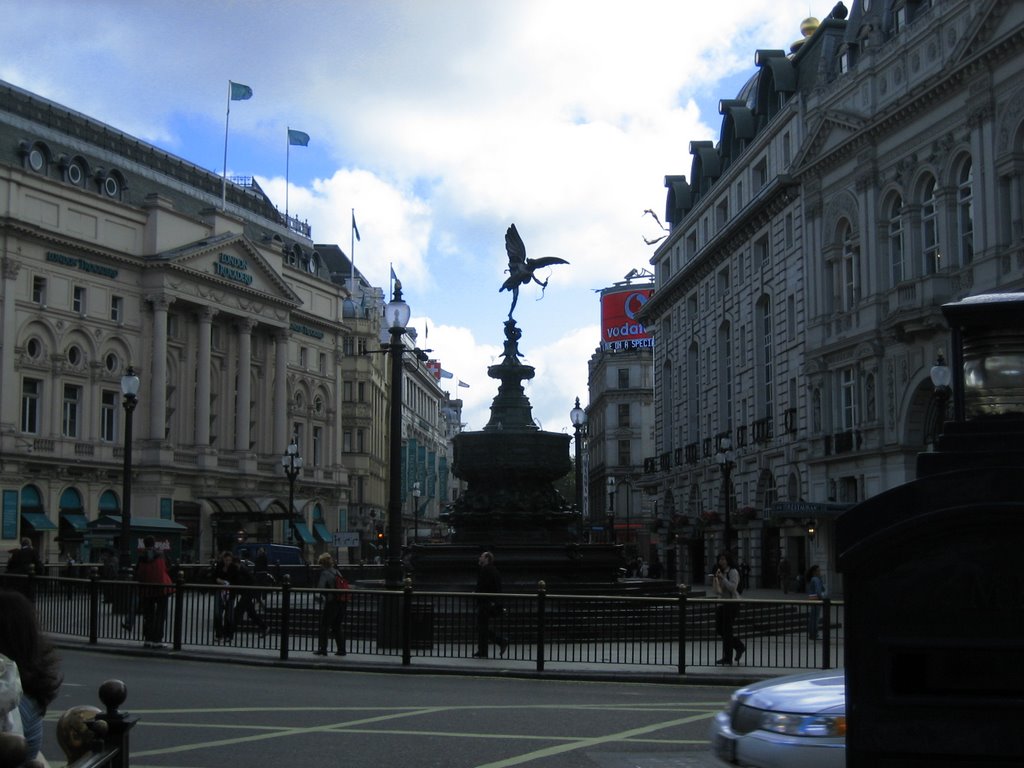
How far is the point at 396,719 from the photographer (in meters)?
12.2

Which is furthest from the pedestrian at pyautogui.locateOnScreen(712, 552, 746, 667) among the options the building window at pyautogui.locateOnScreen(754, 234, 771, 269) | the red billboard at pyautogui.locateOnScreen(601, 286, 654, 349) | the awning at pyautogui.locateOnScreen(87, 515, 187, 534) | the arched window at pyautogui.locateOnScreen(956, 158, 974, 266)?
the red billboard at pyautogui.locateOnScreen(601, 286, 654, 349)

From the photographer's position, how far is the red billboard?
112081mm

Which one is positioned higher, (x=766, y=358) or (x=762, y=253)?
(x=762, y=253)

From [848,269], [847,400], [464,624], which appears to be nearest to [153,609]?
[464,624]

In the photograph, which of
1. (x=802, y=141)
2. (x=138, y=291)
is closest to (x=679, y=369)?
(x=802, y=141)

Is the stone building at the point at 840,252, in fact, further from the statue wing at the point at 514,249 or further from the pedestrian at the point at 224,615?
the pedestrian at the point at 224,615

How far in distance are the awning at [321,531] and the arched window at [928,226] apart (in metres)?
51.0

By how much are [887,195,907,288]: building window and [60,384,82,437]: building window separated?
3917 centimetres

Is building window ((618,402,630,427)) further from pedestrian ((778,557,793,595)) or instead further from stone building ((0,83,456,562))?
pedestrian ((778,557,793,595))

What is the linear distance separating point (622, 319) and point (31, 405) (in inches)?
2453

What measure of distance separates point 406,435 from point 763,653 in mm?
98254

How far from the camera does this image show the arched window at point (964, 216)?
37.3m

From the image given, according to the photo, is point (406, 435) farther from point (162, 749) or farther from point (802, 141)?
point (162, 749)

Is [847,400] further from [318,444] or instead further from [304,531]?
[318,444]
